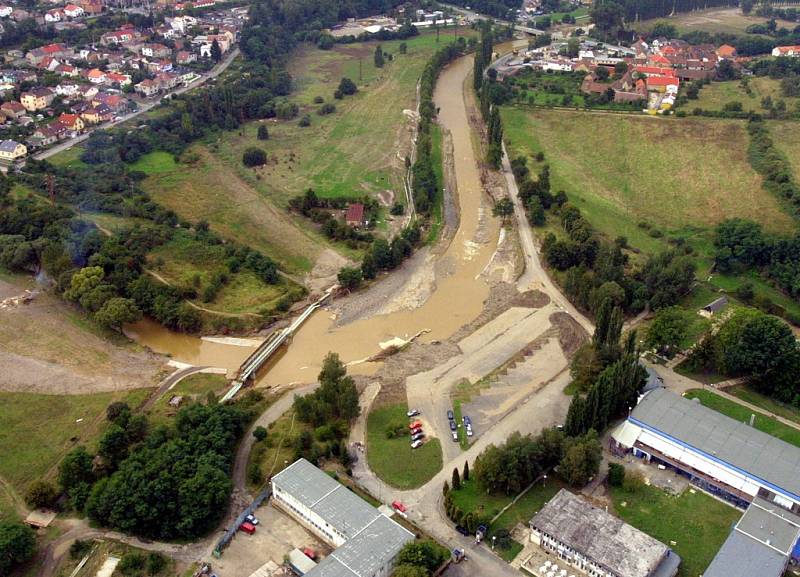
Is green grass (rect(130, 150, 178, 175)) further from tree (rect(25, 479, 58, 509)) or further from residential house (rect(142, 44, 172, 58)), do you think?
tree (rect(25, 479, 58, 509))

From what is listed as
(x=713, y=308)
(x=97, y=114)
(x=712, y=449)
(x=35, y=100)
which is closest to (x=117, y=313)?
(x=712, y=449)

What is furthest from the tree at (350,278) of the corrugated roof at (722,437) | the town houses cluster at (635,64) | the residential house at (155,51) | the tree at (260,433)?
the residential house at (155,51)

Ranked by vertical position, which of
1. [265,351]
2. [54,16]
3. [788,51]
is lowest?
[265,351]

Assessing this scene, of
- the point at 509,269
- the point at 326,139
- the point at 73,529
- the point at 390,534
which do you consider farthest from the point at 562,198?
the point at 73,529

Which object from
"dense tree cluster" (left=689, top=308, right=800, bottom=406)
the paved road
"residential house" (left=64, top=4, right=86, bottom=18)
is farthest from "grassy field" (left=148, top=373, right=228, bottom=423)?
"residential house" (left=64, top=4, right=86, bottom=18)

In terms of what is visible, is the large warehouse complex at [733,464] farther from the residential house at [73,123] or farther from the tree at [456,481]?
the residential house at [73,123]

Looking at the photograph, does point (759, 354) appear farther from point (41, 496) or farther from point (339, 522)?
point (41, 496)

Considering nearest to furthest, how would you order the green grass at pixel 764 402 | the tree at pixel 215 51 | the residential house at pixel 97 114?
the green grass at pixel 764 402
the residential house at pixel 97 114
the tree at pixel 215 51
